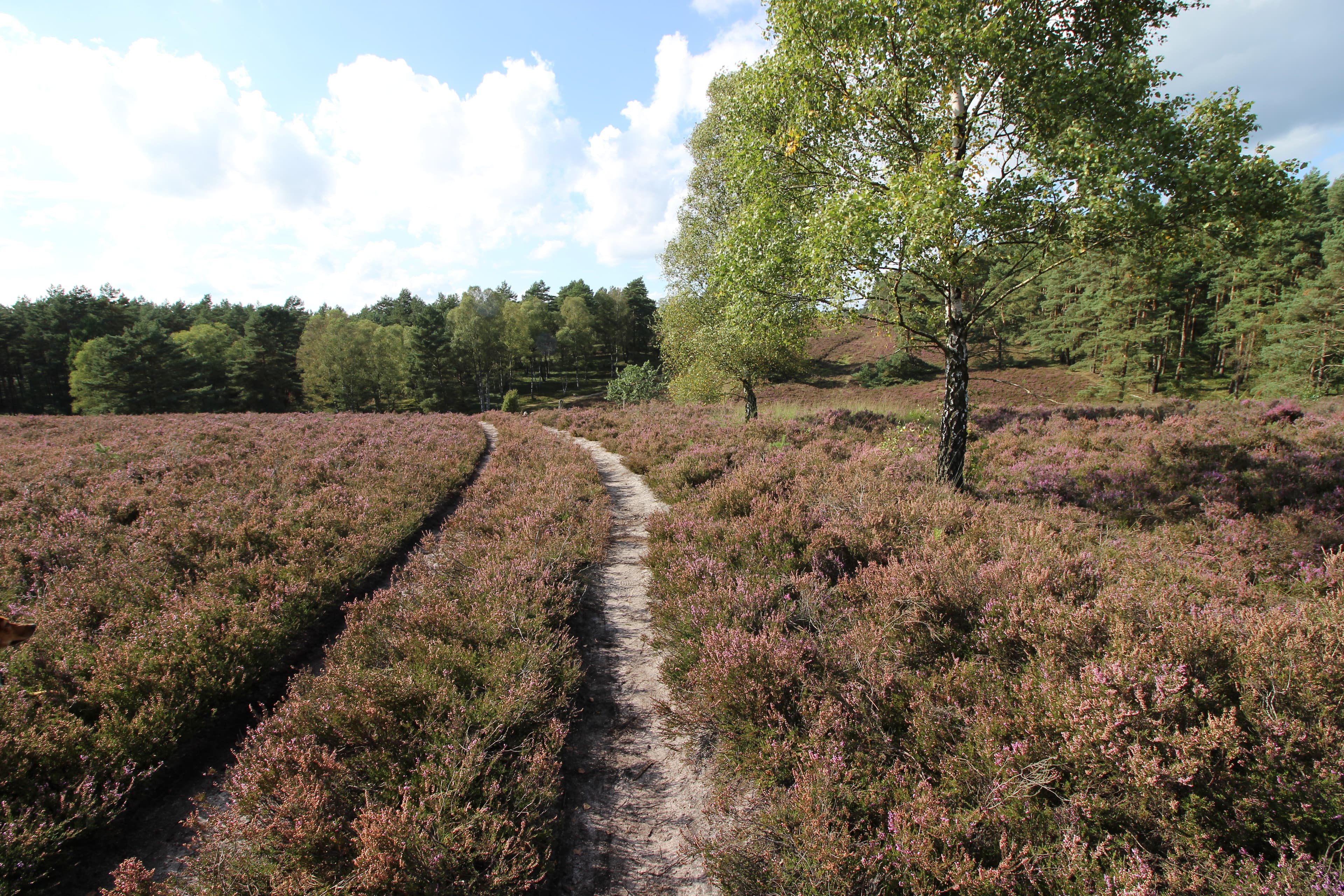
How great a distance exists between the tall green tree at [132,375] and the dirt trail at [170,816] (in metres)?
51.5

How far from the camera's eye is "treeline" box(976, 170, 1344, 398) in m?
30.1

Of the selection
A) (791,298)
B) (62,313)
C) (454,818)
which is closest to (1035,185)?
(791,298)

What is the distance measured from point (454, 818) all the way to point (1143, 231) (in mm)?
11224

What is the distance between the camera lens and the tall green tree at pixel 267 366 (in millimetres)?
52906

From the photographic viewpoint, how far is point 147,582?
620 centimetres

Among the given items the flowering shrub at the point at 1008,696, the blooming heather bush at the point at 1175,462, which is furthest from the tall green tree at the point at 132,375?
the blooming heather bush at the point at 1175,462

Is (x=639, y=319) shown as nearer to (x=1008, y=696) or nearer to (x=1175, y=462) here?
(x=1175, y=462)

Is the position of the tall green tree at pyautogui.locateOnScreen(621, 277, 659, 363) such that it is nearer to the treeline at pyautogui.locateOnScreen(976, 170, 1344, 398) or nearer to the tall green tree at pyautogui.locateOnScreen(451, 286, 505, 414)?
the tall green tree at pyautogui.locateOnScreen(451, 286, 505, 414)

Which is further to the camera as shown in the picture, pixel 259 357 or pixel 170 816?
pixel 259 357

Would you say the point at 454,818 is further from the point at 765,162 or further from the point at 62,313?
the point at 62,313

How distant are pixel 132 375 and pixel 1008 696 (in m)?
60.4

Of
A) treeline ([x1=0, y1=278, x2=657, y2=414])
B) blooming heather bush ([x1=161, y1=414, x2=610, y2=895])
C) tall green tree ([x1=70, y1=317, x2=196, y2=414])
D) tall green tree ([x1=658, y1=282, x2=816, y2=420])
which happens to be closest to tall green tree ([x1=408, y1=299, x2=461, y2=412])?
treeline ([x1=0, y1=278, x2=657, y2=414])

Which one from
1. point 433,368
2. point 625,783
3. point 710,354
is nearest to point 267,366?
point 433,368

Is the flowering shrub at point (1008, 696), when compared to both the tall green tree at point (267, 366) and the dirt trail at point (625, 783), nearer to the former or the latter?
the dirt trail at point (625, 783)
